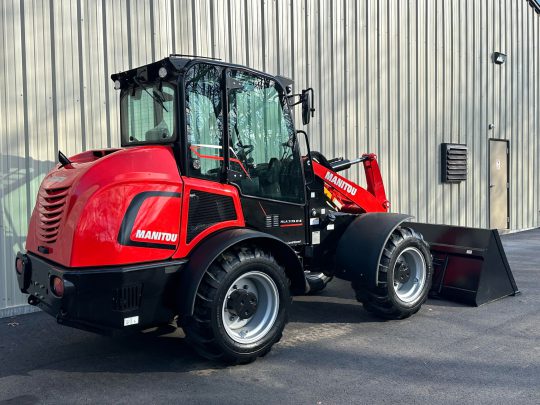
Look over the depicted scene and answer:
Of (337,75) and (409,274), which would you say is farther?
(337,75)

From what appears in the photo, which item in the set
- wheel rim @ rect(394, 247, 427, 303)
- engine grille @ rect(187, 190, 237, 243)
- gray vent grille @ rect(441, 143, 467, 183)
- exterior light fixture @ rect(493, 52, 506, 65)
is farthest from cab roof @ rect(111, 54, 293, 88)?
exterior light fixture @ rect(493, 52, 506, 65)

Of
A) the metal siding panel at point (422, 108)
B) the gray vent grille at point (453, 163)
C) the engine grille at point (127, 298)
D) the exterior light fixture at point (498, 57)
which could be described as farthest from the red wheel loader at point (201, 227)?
the exterior light fixture at point (498, 57)

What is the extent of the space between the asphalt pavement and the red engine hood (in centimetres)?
100

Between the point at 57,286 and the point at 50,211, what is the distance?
2.33 feet

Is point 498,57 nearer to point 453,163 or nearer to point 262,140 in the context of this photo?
point 453,163

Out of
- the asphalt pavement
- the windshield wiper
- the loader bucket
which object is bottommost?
the asphalt pavement

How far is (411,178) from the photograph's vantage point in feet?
36.5

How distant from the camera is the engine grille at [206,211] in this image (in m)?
4.30

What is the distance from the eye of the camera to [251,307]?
14.9 ft

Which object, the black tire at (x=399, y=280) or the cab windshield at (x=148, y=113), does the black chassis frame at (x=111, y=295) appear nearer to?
the cab windshield at (x=148, y=113)

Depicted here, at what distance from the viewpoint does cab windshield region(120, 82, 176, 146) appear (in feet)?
14.8

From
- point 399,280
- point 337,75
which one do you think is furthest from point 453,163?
point 399,280

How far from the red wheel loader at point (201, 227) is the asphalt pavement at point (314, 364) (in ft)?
1.08

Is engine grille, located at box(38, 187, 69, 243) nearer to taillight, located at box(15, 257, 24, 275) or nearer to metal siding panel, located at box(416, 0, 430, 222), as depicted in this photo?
taillight, located at box(15, 257, 24, 275)
